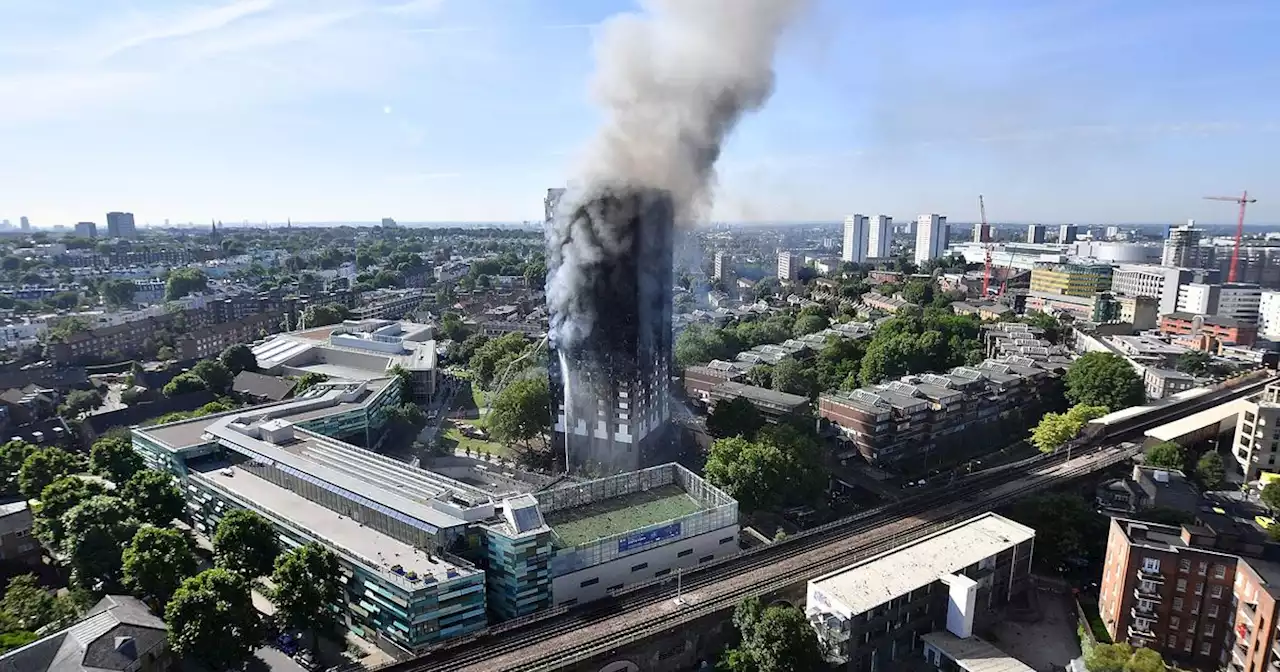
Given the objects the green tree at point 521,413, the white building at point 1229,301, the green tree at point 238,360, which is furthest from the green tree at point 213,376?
the white building at point 1229,301

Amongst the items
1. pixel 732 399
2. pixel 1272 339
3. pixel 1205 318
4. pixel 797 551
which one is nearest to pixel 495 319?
pixel 732 399

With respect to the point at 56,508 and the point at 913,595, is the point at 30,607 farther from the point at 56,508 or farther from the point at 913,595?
the point at 913,595

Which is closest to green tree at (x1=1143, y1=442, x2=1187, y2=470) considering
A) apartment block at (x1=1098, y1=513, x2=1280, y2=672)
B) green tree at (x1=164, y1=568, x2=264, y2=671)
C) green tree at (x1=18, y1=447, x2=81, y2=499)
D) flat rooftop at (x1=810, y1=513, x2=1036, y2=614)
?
apartment block at (x1=1098, y1=513, x2=1280, y2=672)

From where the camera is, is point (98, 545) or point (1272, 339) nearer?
point (98, 545)

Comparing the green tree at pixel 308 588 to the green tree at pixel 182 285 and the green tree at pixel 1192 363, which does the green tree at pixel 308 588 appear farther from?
the green tree at pixel 182 285

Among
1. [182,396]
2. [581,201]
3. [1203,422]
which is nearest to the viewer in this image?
[581,201]

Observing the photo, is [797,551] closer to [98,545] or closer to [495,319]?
[98,545]

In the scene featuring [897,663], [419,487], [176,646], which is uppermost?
[419,487]

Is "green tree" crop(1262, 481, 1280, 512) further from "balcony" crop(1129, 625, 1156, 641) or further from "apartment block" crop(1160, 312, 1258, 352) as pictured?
"apartment block" crop(1160, 312, 1258, 352)
